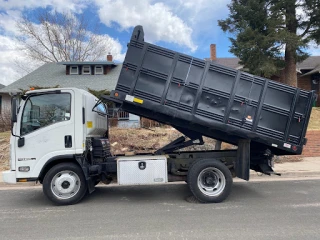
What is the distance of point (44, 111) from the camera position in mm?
6043

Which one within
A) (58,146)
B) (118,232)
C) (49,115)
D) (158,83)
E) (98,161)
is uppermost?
(158,83)

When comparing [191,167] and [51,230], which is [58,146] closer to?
[51,230]

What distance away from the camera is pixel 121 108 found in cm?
641

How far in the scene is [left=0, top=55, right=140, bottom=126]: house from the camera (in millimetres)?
23578

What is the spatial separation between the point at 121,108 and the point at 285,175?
5.87 metres

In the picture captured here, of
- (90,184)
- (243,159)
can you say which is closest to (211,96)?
(243,159)

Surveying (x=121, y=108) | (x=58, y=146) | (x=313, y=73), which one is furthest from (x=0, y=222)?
(x=313, y=73)

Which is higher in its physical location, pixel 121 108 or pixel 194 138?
pixel 121 108

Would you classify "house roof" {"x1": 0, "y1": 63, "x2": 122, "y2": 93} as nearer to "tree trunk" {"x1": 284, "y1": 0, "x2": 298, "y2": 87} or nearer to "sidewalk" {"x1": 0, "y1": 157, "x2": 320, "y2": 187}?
"tree trunk" {"x1": 284, "y1": 0, "x2": 298, "y2": 87}

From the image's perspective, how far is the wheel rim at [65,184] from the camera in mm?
6059

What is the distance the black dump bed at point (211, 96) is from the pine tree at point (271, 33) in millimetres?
9306

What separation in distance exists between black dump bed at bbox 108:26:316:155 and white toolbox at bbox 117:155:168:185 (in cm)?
114

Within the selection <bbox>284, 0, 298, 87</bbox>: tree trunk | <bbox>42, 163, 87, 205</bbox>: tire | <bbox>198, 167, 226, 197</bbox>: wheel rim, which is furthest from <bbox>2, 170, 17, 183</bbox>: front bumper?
<bbox>284, 0, 298, 87</bbox>: tree trunk

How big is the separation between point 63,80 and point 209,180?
20.9 meters
